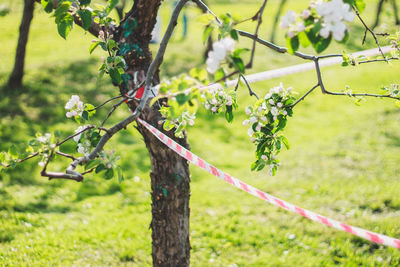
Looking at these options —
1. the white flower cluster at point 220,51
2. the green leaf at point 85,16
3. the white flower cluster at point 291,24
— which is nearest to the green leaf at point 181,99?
the white flower cluster at point 220,51

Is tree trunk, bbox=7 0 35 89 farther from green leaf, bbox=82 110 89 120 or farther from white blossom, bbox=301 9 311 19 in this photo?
white blossom, bbox=301 9 311 19

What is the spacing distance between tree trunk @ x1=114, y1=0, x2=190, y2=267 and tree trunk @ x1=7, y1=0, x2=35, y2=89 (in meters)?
5.77

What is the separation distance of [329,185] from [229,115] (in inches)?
154

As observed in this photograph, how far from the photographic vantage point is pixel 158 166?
285 centimetres

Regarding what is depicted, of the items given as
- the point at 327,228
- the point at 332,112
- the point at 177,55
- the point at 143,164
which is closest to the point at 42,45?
the point at 177,55

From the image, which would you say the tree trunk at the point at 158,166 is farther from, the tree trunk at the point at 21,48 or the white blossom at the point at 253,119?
the tree trunk at the point at 21,48

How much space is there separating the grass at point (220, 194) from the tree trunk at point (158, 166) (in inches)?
42.8

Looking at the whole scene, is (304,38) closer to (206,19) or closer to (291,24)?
(291,24)

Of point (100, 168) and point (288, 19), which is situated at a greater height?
point (288, 19)

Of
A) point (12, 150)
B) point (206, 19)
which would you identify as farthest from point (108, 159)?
point (206, 19)

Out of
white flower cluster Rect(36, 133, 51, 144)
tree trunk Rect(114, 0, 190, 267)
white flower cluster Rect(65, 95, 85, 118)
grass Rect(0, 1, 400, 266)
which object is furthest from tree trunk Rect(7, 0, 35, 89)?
white flower cluster Rect(36, 133, 51, 144)

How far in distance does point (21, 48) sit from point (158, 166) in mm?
6776

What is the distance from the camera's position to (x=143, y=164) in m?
6.56

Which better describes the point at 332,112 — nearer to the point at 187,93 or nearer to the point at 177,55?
the point at 177,55
